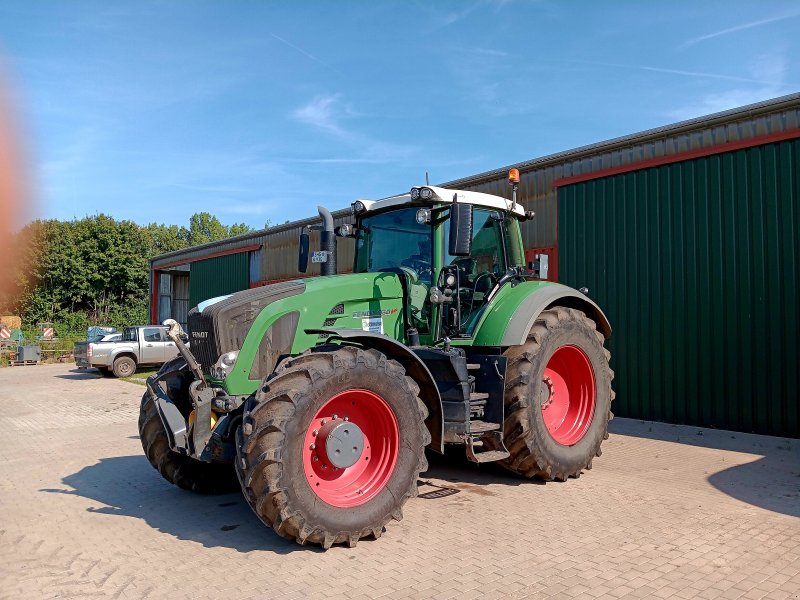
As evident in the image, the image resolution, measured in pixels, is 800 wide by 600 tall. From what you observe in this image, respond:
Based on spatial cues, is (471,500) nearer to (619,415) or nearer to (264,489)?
(264,489)

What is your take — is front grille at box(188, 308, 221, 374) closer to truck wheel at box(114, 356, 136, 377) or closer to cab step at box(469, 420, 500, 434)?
cab step at box(469, 420, 500, 434)

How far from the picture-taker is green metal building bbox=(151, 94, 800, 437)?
26.0 feet

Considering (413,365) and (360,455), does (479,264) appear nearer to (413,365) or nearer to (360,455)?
(413,365)

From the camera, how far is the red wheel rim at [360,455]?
174 inches

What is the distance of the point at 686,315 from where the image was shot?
8.89m

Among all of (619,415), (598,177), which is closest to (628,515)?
(619,415)

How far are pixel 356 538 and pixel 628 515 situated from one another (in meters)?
2.21

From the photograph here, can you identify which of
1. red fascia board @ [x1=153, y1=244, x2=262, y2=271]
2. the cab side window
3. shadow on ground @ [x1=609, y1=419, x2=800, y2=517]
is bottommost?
shadow on ground @ [x1=609, y1=419, x2=800, y2=517]

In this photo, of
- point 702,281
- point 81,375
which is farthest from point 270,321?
point 81,375

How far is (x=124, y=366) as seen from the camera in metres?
19.5

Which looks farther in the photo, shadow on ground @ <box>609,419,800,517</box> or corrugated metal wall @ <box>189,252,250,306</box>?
corrugated metal wall @ <box>189,252,250,306</box>

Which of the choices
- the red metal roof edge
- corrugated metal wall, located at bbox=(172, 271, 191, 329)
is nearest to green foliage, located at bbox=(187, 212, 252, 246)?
corrugated metal wall, located at bbox=(172, 271, 191, 329)

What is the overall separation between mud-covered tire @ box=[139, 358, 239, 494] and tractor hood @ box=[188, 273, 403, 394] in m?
0.45

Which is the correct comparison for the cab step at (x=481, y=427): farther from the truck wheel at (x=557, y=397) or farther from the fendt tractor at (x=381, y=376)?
the truck wheel at (x=557, y=397)
